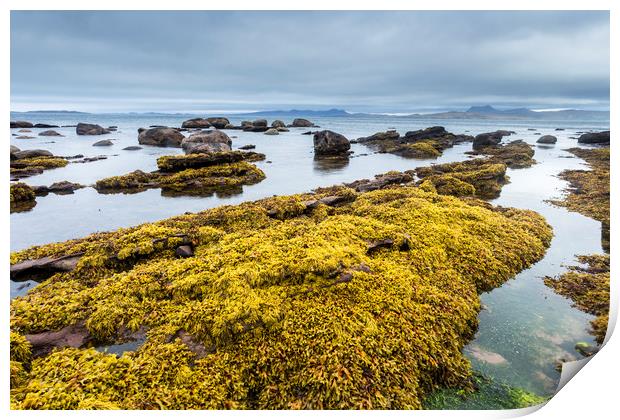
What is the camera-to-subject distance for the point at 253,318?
460cm

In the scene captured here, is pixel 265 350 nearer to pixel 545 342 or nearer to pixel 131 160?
pixel 545 342

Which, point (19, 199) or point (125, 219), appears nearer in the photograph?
point (125, 219)

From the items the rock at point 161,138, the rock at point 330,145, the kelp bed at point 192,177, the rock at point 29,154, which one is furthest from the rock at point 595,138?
the rock at point 29,154

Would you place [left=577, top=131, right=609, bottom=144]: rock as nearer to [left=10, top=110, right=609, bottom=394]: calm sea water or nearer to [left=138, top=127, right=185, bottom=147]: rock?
[left=10, top=110, right=609, bottom=394]: calm sea water

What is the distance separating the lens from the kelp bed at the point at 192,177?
15.6 m

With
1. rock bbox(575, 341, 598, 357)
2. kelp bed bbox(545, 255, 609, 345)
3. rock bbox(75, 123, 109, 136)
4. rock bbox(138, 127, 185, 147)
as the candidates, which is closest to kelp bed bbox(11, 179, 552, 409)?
kelp bed bbox(545, 255, 609, 345)

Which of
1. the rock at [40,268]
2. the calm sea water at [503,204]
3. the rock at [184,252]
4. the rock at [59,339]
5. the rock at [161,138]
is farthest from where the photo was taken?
the rock at [161,138]

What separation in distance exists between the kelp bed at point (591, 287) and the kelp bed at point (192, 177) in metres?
12.6

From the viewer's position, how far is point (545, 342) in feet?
17.3

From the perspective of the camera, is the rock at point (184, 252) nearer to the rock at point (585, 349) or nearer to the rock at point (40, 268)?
the rock at point (40, 268)

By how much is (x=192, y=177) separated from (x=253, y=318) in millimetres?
14466
